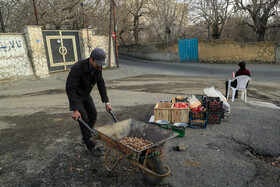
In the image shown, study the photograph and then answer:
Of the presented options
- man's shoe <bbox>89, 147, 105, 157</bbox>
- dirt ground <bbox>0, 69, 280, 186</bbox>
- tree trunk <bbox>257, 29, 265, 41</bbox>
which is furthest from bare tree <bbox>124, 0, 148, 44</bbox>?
man's shoe <bbox>89, 147, 105, 157</bbox>

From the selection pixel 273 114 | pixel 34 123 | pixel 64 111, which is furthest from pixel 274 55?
pixel 34 123

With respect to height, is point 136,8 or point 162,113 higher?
point 136,8

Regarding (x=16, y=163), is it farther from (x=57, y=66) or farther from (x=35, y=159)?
(x=57, y=66)

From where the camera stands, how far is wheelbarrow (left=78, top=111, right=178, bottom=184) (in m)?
2.81

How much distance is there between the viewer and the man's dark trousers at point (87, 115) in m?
3.89

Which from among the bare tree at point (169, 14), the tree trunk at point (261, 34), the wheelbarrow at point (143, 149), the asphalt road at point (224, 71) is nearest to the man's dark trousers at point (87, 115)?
the wheelbarrow at point (143, 149)

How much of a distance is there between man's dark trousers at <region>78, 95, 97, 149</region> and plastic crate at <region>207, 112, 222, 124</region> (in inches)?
120

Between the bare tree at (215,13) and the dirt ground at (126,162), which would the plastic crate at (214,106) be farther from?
the bare tree at (215,13)

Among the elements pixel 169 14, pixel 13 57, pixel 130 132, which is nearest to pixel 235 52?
pixel 169 14

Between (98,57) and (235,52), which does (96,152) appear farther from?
(235,52)

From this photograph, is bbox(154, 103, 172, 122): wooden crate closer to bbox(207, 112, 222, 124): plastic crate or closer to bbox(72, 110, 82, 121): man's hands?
bbox(207, 112, 222, 124): plastic crate

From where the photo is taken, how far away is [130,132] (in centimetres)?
364

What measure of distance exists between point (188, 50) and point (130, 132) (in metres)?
20.6

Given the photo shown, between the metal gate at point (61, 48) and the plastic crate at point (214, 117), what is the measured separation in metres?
13.2
